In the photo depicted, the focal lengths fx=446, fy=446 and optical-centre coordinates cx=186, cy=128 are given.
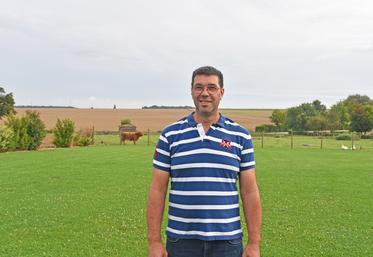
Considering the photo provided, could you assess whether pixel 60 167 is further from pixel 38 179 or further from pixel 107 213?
pixel 107 213

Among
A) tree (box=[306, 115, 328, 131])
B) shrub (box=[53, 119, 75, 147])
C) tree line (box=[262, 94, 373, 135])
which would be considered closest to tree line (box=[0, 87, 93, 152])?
shrub (box=[53, 119, 75, 147])

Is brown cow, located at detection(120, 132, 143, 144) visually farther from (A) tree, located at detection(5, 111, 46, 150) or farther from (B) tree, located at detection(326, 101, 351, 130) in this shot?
(B) tree, located at detection(326, 101, 351, 130)

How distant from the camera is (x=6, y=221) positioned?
7672 mm

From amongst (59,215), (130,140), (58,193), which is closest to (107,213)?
(59,215)

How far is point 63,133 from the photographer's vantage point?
2967 centimetres

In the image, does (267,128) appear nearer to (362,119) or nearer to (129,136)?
(362,119)

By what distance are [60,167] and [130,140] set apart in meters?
18.5

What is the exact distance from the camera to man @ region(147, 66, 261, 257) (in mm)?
2926

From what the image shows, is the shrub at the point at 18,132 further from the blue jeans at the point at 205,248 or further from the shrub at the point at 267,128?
the shrub at the point at 267,128

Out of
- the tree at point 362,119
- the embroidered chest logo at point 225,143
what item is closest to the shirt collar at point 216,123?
the embroidered chest logo at point 225,143

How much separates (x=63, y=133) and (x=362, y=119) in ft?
130

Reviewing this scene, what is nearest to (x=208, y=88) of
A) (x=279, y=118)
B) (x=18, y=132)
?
(x=18, y=132)

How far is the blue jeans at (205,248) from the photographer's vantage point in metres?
2.95

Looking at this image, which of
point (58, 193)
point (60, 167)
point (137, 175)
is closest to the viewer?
point (58, 193)
